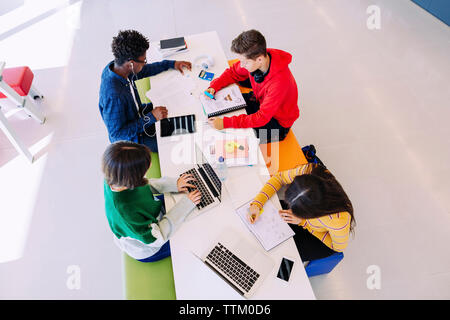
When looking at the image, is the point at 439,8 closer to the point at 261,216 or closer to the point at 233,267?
the point at 261,216

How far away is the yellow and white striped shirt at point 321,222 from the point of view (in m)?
1.48

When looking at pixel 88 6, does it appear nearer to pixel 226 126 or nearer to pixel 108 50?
pixel 108 50

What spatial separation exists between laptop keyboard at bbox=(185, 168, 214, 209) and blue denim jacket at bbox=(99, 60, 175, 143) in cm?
54

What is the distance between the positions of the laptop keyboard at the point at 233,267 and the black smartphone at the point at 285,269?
0.38 feet

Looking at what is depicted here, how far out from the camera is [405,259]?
6.97 feet

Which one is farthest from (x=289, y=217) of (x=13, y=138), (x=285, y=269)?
(x=13, y=138)

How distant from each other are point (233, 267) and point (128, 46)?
1.44m

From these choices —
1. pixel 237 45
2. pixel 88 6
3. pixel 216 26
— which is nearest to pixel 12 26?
pixel 88 6

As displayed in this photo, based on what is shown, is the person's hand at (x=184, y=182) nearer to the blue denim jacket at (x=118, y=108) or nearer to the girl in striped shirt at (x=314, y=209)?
the girl in striped shirt at (x=314, y=209)

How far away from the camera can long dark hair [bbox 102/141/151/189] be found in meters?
1.28

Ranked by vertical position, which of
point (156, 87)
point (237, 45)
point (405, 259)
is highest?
point (237, 45)

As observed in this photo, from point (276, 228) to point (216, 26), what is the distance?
3.08 m

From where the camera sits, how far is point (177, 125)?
194cm

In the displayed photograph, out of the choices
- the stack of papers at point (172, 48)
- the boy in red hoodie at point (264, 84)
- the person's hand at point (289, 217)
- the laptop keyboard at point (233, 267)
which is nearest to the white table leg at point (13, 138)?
the stack of papers at point (172, 48)
